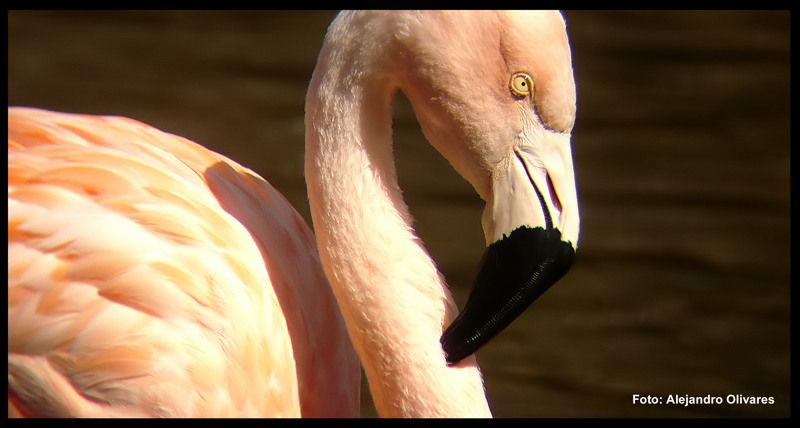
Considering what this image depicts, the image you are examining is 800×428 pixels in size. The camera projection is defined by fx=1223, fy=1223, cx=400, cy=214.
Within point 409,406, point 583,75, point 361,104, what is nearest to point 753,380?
point 409,406

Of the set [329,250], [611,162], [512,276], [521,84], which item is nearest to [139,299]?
[329,250]

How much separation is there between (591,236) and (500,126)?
2.87 m

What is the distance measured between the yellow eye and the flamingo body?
67 centimetres

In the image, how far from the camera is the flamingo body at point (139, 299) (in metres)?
2.48

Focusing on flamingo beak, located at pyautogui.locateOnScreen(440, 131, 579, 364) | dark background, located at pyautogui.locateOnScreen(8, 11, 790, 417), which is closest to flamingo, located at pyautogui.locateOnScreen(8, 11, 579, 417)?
flamingo beak, located at pyautogui.locateOnScreen(440, 131, 579, 364)

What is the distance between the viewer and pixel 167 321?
2510 millimetres

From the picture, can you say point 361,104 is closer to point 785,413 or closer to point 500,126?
point 500,126

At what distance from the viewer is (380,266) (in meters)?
2.63

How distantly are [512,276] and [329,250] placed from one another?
42cm

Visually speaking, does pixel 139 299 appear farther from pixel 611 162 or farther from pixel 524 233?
pixel 611 162

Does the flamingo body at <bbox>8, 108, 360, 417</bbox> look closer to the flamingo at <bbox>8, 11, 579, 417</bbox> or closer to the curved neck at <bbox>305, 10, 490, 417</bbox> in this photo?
the flamingo at <bbox>8, 11, 579, 417</bbox>

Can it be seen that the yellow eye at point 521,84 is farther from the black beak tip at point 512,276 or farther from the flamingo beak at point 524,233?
the black beak tip at point 512,276

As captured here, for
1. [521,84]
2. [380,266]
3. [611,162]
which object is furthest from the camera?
[611,162]

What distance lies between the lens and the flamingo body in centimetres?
248
